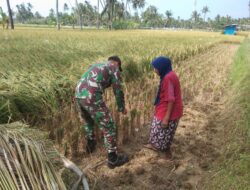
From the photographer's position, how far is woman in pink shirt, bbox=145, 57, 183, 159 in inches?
117

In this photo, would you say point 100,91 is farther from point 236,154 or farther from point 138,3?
point 138,3

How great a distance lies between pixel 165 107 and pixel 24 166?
204cm

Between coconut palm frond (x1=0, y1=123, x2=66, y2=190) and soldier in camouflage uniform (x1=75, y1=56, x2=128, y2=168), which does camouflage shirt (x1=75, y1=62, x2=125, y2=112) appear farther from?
coconut palm frond (x1=0, y1=123, x2=66, y2=190)

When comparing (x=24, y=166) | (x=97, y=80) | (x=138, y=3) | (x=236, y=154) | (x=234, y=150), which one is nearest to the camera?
(x=24, y=166)

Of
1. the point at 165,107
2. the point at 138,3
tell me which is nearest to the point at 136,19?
the point at 138,3

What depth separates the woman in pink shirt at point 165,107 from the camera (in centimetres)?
297

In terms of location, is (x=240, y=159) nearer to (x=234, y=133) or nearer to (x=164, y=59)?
(x=234, y=133)

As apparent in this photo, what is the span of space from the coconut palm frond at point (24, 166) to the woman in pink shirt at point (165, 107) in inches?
71.3

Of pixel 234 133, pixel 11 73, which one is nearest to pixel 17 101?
pixel 11 73

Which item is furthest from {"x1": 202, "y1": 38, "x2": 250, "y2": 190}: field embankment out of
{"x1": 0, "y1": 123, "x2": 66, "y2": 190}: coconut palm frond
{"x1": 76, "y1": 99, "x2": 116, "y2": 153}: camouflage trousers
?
{"x1": 0, "y1": 123, "x2": 66, "y2": 190}: coconut palm frond

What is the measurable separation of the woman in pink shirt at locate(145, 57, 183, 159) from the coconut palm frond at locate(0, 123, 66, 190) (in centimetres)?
181

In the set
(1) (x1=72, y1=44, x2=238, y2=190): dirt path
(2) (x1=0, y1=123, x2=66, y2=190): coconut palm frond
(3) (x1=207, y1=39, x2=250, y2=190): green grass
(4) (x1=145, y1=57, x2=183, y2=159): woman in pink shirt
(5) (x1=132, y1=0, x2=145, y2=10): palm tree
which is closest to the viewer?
(2) (x1=0, y1=123, x2=66, y2=190): coconut palm frond

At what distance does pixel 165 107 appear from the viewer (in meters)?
3.10

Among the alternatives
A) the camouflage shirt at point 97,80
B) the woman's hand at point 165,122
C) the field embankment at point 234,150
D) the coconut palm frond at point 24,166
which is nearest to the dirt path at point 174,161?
the field embankment at point 234,150
